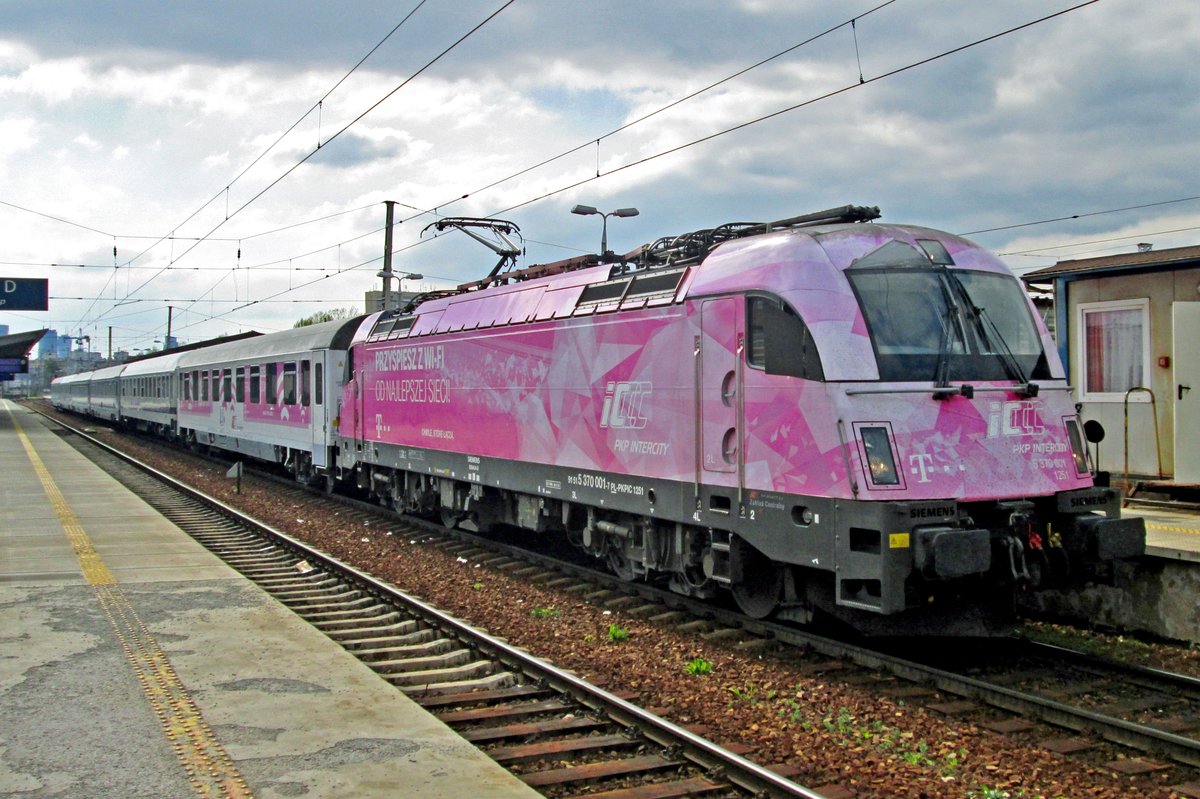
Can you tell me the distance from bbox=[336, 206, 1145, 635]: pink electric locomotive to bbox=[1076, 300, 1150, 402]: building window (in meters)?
6.13

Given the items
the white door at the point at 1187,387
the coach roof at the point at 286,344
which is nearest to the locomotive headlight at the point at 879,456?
the white door at the point at 1187,387

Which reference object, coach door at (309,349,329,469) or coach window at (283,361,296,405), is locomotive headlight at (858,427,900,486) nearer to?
coach door at (309,349,329,469)

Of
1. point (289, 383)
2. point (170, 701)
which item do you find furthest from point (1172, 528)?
point (289, 383)

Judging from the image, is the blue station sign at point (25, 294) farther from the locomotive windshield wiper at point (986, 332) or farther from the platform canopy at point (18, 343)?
the locomotive windshield wiper at point (986, 332)

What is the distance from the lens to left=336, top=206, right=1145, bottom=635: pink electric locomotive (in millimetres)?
7477

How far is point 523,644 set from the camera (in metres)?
9.16

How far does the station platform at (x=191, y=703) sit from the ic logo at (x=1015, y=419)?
179 inches

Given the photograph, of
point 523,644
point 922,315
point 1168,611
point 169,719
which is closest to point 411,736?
point 169,719

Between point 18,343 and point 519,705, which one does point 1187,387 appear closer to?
point 519,705

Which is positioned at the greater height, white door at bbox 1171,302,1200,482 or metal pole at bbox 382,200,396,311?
metal pole at bbox 382,200,396,311

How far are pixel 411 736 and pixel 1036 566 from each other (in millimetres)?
4735

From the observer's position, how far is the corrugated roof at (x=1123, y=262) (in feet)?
42.8

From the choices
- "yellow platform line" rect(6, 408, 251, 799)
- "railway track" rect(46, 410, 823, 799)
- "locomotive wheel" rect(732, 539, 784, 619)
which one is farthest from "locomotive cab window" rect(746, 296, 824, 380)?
"yellow platform line" rect(6, 408, 251, 799)

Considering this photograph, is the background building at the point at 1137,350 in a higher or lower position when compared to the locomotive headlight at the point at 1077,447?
higher
